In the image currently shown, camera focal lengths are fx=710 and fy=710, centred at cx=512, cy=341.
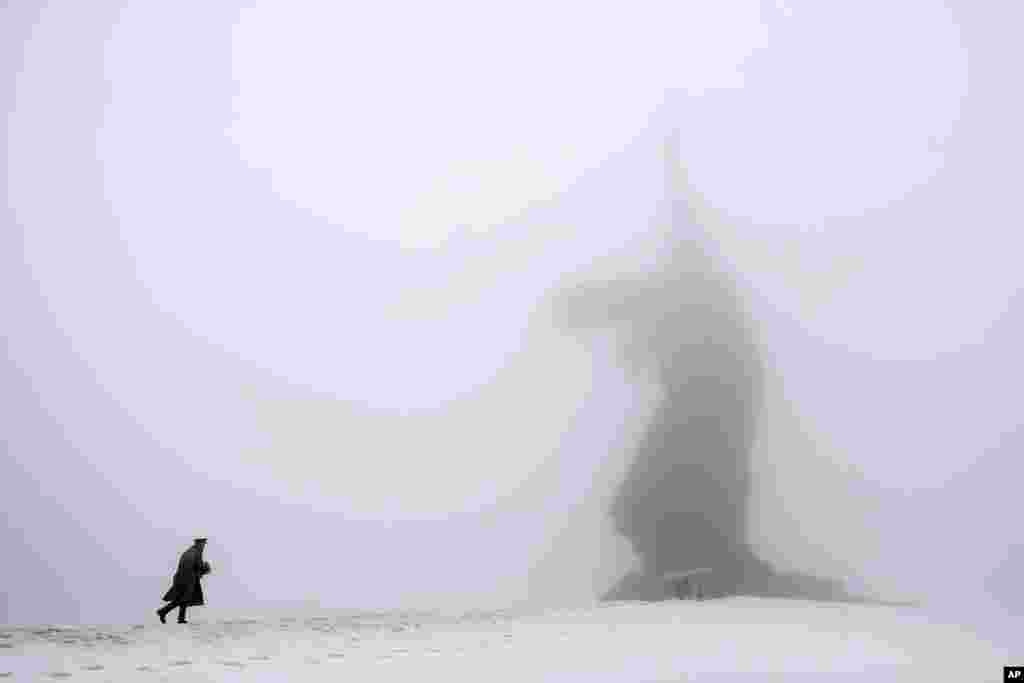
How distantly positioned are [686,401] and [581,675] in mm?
31787

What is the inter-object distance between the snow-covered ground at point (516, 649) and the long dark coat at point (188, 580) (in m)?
2.79

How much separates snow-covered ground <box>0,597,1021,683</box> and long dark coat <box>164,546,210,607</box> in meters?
2.79

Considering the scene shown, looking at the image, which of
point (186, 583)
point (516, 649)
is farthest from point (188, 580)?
point (516, 649)

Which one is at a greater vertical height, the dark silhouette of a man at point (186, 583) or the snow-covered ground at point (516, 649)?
the dark silhouette of a man at point (186, 583)

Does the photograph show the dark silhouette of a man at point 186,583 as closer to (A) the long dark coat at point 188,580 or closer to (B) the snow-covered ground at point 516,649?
(A) the long dark coat at point 188,580

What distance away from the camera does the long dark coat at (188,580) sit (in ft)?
55.5

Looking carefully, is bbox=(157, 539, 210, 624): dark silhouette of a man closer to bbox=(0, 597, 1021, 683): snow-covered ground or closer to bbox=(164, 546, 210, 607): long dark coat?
bbox=(164, 546, 210, 607): long dark coat

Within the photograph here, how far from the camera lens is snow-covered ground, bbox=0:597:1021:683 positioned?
8992 millimetres

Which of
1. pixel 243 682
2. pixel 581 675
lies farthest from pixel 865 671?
pixel 243 682

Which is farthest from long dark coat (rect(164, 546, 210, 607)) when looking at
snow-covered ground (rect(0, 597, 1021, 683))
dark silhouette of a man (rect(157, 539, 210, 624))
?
snow-covered ground (rect(0, 597, 1021, 683))

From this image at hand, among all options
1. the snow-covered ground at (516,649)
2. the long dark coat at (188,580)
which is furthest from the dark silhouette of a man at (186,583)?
the snow-covered ground at (516,649)

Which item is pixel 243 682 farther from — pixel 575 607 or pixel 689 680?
pixel 575 607

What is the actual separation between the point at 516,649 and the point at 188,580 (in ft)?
33.0

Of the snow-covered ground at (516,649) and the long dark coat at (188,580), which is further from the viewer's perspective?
the long dark coat at (188,580)
